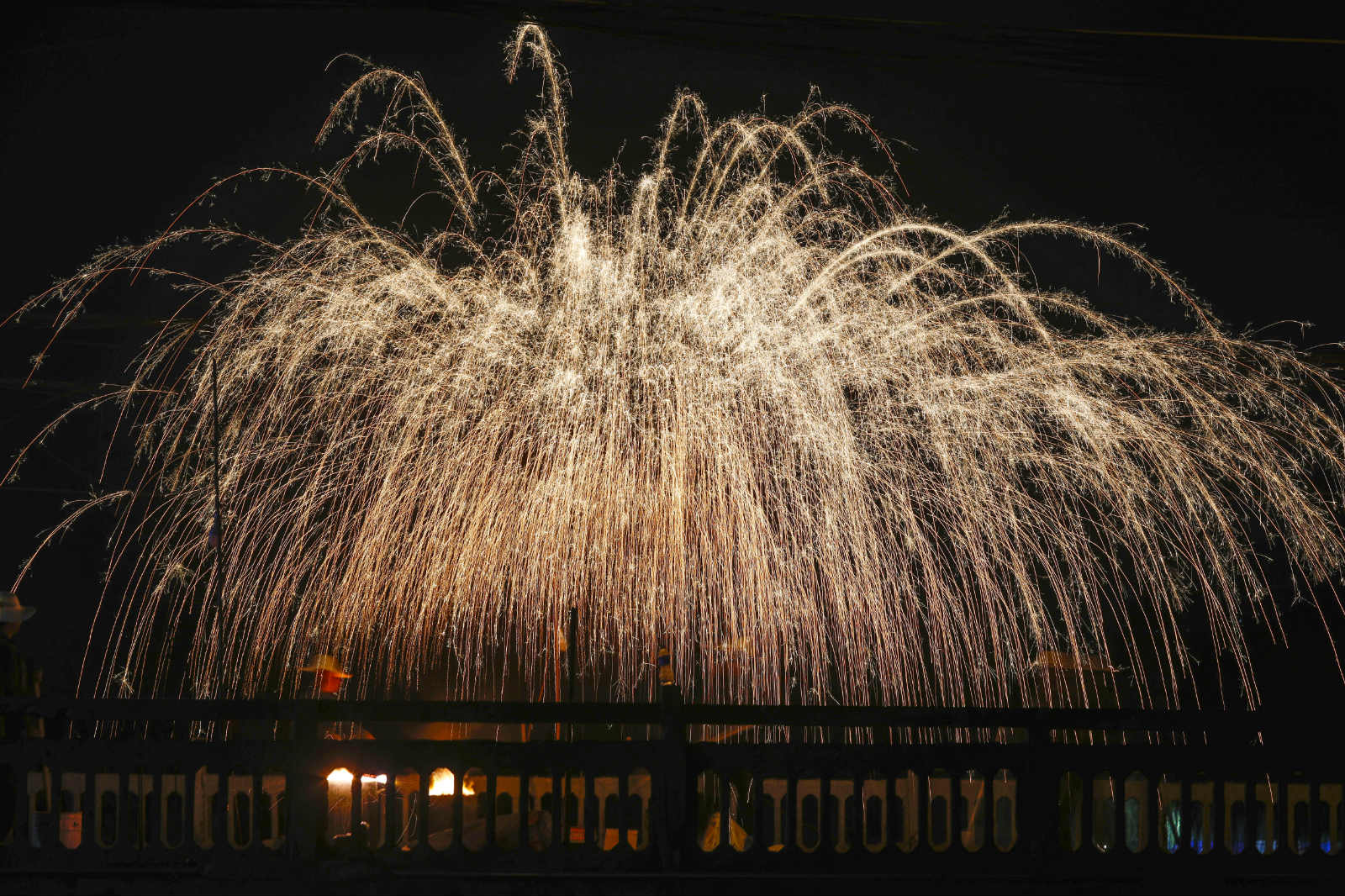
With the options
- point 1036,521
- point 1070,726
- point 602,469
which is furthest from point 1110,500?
point 1070,726

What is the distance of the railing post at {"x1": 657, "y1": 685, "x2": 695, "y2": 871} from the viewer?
247 inches

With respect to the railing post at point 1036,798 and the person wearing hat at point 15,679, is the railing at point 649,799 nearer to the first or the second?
the railing post at point 1036,798

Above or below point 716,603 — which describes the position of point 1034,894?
below

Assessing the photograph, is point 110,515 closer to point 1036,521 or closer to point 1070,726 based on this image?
point 1036,521

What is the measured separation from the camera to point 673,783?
6359 millimetres

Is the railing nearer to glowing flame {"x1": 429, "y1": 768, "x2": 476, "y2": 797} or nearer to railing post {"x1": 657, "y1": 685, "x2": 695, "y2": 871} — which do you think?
railing post {"x1": 657, "y1": 685, "x2": 695, "y2": 871}

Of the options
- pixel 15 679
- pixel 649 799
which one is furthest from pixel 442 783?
pixel 649 799

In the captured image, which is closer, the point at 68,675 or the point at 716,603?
the point at 716,603

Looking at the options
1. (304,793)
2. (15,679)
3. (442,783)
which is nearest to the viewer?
(304,793)

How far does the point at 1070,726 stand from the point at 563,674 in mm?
15459

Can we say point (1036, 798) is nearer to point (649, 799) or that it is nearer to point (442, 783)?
point (649, 799)

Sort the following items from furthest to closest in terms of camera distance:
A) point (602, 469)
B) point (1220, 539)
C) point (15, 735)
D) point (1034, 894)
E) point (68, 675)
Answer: point (68, 675), point (1220, 539), point (602, 469), point (15, 735), point (1034, 894)

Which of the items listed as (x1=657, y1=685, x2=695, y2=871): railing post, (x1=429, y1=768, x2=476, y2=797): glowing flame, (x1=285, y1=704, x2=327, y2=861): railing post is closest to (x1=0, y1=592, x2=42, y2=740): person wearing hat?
(x1=285, y1=704, x2=327, y2=861): railing post

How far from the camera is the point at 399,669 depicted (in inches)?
750
